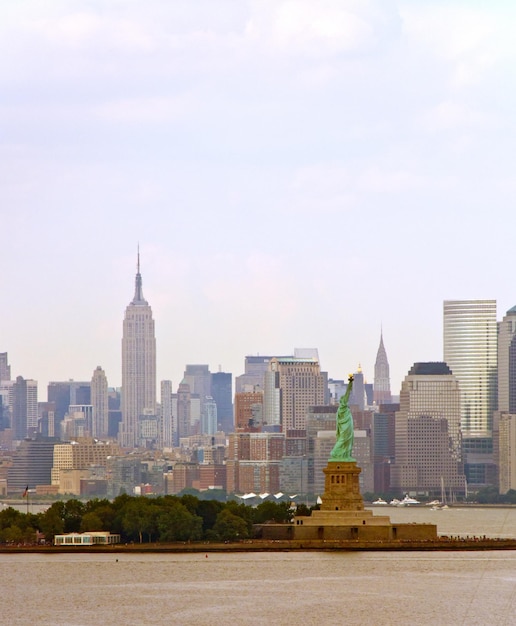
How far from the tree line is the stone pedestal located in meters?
4.39

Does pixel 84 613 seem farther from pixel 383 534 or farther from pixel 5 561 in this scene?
pixel 383 534

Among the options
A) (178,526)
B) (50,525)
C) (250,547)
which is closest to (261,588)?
(250,547)

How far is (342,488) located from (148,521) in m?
9.10

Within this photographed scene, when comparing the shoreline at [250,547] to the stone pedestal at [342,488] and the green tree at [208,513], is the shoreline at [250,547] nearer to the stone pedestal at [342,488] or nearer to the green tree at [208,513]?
the stone pedestal at [342,488]

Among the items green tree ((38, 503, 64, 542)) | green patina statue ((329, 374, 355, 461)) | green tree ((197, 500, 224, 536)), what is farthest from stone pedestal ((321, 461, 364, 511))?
green tree ((38, 503, 64, 542))

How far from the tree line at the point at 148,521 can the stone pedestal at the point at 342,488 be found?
4.39 metres

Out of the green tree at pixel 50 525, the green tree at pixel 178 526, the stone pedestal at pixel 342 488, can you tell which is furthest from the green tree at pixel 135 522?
the stone pedestal at pixel 342 488

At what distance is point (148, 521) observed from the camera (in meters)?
106

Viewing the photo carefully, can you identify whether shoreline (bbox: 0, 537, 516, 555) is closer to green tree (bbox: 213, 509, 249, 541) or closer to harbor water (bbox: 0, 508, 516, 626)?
harbor water (bbox: 0, 508, 516, 626)

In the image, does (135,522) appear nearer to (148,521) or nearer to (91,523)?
(148,521)

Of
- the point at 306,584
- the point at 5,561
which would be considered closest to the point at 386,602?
the point at 306,584

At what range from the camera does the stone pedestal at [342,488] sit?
106188mm

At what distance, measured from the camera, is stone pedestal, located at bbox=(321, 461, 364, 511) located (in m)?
106

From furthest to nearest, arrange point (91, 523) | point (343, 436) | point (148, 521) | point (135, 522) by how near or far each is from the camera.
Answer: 1. point (343, 436)
2. point (91, 523)
3. point (135, 522)
4. point (148, 521)
